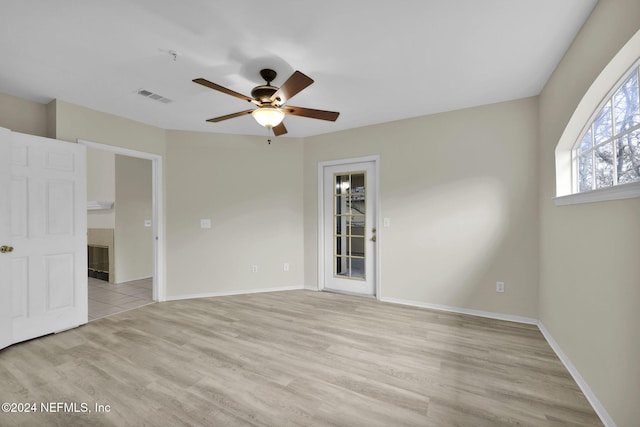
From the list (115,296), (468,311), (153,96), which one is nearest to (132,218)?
(115,296)

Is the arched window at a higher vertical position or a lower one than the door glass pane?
higher

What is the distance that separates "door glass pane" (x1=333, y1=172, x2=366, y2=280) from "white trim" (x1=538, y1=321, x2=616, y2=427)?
7.43ft

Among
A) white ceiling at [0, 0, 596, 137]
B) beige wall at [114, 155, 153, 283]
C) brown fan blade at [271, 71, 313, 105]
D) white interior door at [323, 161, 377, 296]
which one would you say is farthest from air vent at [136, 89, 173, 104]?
beige wall at [114, 155, 153, 283]

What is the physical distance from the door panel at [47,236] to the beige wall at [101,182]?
98.4 inches

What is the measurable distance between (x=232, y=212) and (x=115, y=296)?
2212mm

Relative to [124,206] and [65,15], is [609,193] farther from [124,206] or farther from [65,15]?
[124,206]

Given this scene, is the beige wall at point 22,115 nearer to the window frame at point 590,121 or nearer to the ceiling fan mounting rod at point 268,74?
the ceiling fan mounting rod at point 268,74

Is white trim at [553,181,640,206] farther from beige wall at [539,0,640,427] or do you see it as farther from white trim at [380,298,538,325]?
white trim at [380,298,538,325]

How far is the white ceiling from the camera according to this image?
1.77 m

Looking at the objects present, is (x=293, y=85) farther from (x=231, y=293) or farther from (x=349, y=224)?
(x=231, y=293)

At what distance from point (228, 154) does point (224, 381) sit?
10.8 ft

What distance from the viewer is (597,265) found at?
175cm

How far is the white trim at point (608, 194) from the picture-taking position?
1340mm

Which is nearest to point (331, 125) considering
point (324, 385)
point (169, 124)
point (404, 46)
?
point (404, 46)
